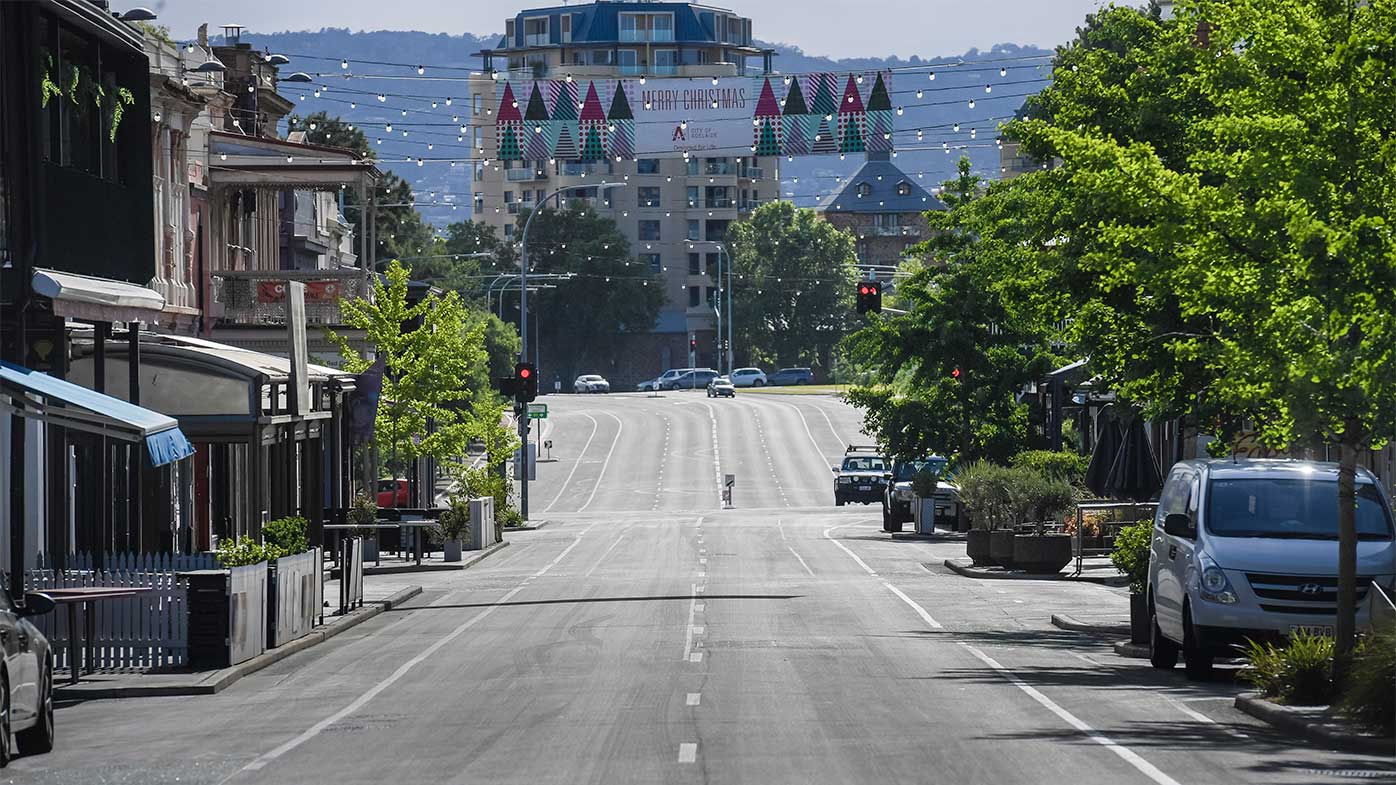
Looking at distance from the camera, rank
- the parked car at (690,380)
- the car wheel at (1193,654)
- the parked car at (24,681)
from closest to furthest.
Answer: the parked car at (24,681) < the car wheel at (1193,654) < the parked car at (690,380)

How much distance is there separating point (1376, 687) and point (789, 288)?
156 meters

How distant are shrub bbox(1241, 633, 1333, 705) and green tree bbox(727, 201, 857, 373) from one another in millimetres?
151405

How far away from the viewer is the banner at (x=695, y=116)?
70.6 m

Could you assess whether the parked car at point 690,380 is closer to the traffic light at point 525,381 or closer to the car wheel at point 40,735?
the traffic light at point 525,381

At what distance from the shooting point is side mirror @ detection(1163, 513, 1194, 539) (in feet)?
69.0

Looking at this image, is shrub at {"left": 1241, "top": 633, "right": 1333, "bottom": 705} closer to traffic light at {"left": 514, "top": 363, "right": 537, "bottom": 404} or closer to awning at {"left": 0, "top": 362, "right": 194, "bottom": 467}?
awning at {"left": 0, "top": 362, "right": 194, "bottom": 467}

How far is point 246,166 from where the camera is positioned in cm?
5091

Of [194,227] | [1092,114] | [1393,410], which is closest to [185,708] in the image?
[1393,410]

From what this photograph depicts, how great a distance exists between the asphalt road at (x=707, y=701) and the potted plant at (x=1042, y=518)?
1665 mm

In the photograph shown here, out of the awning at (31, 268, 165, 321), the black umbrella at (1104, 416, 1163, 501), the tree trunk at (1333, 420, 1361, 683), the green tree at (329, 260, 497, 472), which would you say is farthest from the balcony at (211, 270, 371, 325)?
the tree trunk at (1333, 420, 1361, 683)

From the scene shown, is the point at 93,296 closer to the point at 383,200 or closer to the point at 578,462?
the point at 578,462

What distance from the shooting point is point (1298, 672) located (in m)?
17.6

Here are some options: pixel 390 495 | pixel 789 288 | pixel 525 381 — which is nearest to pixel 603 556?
pixel 525 381

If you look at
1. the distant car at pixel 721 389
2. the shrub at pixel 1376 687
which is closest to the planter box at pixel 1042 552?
the shrub at pixel 1376 687
